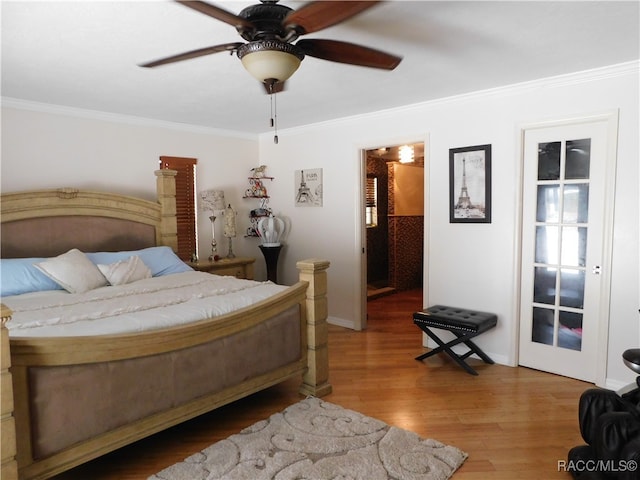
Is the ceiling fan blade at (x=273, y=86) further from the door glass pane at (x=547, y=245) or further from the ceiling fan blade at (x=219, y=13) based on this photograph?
the door glass pane at (x=547, y=245)

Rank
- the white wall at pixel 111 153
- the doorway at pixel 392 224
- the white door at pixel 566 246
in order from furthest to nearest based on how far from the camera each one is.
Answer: the doorway at pixel 392 224, the white wall at pixel 111 153, the white door at pixel 566 246

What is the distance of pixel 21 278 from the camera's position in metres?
3.32

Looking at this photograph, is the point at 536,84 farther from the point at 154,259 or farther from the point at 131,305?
the point at 154,259

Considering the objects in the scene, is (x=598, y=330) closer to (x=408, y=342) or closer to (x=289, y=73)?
(x=408, y=342)

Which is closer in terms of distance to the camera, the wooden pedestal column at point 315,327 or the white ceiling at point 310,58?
the white ceiling at point 310,58

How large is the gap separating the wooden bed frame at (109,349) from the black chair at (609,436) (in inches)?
65.7

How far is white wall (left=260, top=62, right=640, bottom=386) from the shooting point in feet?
10.2

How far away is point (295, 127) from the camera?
17.2 ft

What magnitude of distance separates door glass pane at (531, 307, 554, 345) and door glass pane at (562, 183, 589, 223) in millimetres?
793

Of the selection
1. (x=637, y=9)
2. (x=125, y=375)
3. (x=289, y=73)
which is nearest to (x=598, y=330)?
(x=637, y=9)

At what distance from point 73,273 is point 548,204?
392 cm

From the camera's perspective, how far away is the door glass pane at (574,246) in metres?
3.34

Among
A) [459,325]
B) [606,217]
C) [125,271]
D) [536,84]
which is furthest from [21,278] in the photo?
[606,217]

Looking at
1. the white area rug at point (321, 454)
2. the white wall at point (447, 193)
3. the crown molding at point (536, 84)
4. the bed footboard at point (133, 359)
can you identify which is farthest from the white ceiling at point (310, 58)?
the white area rug at point (321, 454)
